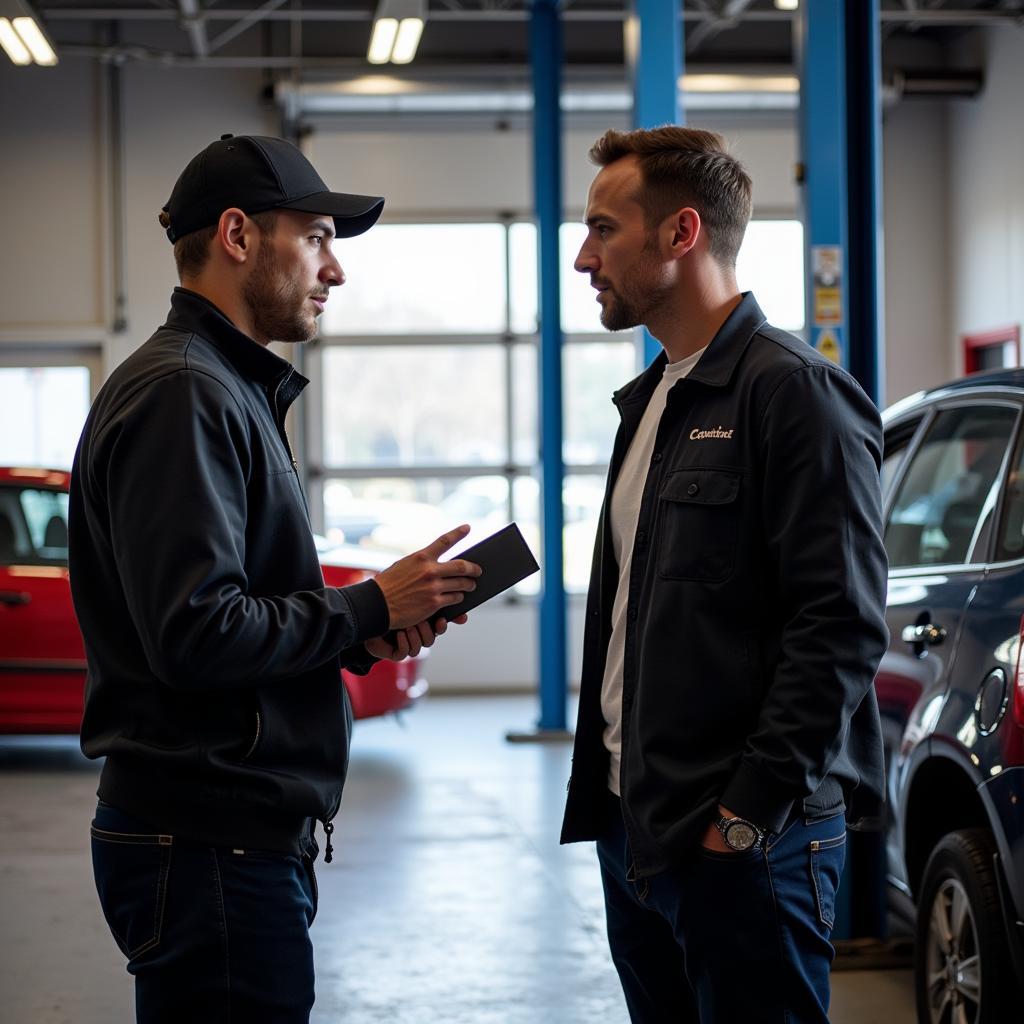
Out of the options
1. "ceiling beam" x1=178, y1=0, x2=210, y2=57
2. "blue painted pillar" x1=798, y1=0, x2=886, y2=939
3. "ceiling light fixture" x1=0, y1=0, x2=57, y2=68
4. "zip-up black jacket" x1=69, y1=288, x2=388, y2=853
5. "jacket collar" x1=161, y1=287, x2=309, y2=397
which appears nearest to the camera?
"zip-up black jacket" x1=69, y1=288, x2=388, y2=853

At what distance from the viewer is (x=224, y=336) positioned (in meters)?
2.04

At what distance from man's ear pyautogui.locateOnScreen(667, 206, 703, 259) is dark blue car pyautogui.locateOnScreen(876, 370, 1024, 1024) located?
4.33 feet

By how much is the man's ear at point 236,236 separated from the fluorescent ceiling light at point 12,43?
7.94m

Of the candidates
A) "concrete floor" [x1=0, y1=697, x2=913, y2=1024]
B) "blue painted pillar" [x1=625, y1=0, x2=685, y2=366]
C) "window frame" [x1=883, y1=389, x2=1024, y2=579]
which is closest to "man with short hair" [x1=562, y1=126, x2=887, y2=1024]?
"window frame" [x1=883, y1=389, x2=1024, y2=579]

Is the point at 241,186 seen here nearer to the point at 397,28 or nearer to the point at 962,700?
the point at 962,700

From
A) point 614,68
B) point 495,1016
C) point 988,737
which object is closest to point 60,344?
point 614,68

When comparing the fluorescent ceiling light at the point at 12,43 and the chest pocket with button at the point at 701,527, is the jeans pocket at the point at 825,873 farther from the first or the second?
the fluorescent ceiling light at the point at 12,43

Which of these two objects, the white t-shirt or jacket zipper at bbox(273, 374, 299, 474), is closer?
jacket zipper at bbox(273, 374, 299, 474)

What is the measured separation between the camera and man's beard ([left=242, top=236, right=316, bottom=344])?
2.10 m

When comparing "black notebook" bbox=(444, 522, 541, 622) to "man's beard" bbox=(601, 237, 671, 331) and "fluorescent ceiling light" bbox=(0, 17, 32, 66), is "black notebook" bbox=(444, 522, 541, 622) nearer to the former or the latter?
"man's beard" bbox=(601, 237, 671, 331)

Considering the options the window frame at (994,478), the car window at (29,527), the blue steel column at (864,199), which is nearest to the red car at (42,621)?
the car window at (29,527)

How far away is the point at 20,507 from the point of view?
8094mm

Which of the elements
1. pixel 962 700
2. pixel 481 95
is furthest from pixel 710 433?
pixel 481 95

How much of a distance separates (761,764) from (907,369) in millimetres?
11154
